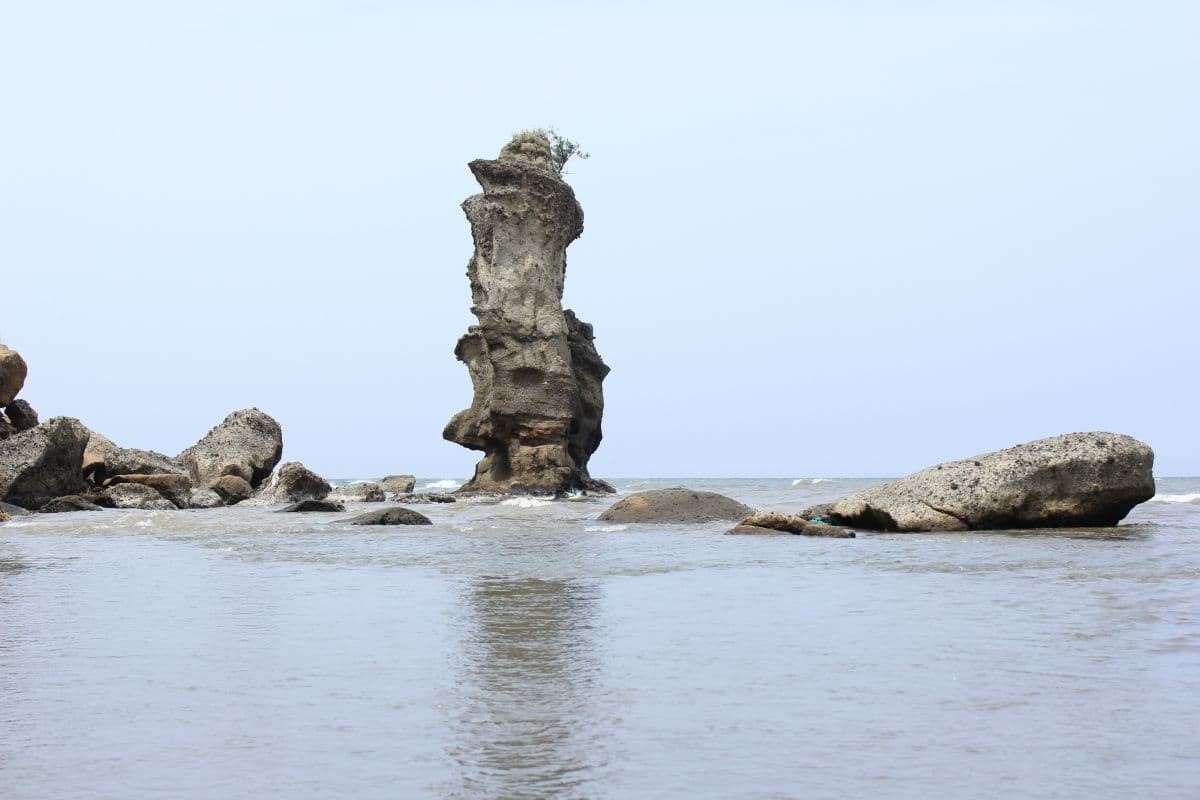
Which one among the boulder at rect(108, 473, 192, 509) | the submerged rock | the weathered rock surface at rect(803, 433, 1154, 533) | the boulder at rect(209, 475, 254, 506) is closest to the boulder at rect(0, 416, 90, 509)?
the boulder at rect(108, 473, 192, 509)

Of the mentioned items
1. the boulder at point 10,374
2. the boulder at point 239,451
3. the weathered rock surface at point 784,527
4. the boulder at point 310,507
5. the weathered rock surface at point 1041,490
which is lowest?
the weathered rock surface at point 784,527

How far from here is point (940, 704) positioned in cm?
Result: 506

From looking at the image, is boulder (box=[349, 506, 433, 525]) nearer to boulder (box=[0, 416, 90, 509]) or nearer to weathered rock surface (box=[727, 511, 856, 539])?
weathered rock surface (box=[727, 511, 856, 539])

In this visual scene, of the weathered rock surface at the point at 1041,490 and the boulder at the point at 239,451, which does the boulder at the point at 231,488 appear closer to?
the boulder at the point at 239,451

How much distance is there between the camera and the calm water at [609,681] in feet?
13.2

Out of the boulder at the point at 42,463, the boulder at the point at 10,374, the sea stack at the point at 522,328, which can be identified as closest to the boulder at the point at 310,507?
the boulder at the point at 42,463

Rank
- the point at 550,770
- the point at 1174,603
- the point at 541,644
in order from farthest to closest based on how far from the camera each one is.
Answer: the point at 1174,603 → the point at 541,644 → the point at 550,770

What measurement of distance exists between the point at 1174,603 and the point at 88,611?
26.1 feet

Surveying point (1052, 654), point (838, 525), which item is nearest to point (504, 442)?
point (838, 525)

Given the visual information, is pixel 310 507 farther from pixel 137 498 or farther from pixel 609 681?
pixel 609 681

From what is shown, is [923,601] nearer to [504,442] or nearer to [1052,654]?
[1052,654]

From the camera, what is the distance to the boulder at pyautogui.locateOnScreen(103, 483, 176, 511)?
96.1 feet

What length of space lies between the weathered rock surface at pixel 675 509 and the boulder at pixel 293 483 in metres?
13.8

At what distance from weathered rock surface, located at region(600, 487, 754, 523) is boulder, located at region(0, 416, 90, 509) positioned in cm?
1565
